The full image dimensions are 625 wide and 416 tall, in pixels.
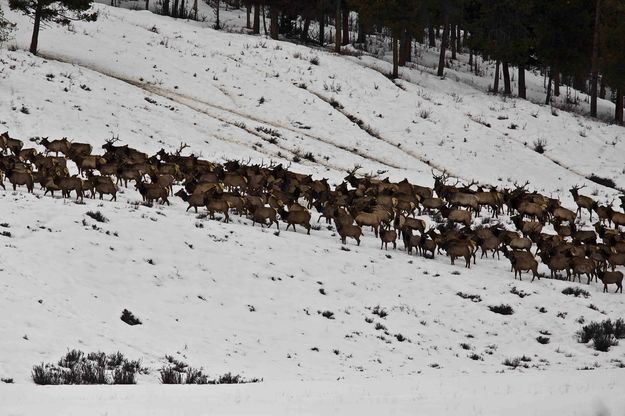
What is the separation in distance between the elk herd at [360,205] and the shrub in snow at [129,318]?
663 centimetres

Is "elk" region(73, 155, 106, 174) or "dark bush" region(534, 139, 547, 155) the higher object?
"elk" region(73, 155, 106, 174)

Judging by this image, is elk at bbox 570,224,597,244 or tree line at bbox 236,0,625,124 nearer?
elk at bbox 570,224,597,244

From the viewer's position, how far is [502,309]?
18.5 metres

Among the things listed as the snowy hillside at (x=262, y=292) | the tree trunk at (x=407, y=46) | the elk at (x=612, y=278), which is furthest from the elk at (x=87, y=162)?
the tree trunk at (x=407, y=46)

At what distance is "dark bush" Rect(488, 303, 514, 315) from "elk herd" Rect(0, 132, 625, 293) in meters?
2.38

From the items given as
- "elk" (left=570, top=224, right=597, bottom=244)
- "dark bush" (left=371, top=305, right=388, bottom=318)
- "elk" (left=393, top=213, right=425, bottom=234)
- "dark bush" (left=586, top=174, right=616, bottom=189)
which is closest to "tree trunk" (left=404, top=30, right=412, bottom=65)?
"dark bush" (left=586, top=174, right=616, bottom=189)

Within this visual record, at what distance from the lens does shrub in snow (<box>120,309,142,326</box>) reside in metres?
14.6

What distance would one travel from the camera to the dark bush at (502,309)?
18.4 meters

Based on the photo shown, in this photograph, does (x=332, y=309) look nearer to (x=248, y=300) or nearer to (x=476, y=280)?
(x=248, y=300)

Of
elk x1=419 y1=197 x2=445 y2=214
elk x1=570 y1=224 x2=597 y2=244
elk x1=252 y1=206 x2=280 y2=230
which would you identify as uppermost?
elk x1=252 y1=206 x2=280 y2=230

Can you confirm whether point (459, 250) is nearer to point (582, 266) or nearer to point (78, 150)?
point (582, 266)

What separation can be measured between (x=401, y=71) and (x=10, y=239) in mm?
37258

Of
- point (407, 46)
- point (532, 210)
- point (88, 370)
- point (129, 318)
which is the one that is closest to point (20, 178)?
point (129, 318)

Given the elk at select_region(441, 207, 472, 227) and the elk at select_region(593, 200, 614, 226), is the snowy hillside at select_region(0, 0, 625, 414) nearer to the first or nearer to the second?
the elk at select_region(441, 207, 472, 227)
